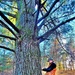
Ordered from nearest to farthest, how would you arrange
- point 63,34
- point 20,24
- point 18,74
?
1. point 18,74
2. point 20,24
3. point 63,34

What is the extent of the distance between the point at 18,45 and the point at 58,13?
1.52 meters

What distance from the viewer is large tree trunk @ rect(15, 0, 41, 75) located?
2.75 m

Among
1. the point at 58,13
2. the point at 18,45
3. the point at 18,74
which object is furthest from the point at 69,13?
the point at 18,74

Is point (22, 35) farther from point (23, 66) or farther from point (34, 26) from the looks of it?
point (23, 66)

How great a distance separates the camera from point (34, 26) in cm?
296

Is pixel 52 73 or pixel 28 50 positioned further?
pixel 52 73

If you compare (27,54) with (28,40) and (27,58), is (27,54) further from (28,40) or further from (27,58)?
(28,40)

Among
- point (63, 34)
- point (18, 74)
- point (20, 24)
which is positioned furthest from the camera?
point (63, 34)

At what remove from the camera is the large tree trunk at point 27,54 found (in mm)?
2754

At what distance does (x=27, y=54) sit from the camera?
2.83m

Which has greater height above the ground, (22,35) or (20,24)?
(20,24)

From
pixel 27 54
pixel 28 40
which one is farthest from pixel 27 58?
pixel 28 40

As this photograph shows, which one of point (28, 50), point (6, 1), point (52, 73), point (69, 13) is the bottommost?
point (52, 73)

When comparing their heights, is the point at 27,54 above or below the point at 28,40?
below
